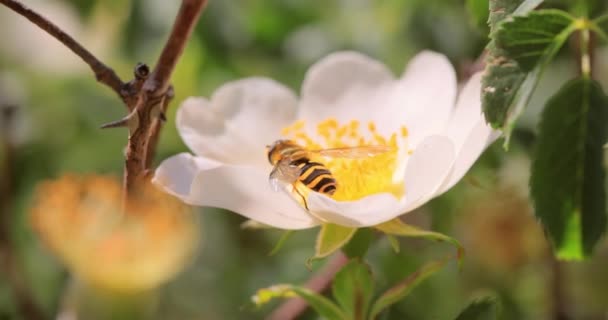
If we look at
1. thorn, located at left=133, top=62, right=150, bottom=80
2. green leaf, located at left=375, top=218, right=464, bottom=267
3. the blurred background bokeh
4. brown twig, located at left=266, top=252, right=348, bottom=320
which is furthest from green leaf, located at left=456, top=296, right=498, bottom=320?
the blurred background bokeh

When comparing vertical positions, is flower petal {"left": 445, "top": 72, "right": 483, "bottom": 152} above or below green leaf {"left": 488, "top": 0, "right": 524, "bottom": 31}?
below

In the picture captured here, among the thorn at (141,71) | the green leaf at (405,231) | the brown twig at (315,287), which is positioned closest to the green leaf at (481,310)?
the green leaf at (405,231)

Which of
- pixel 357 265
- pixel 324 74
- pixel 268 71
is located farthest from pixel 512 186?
pixel 357 265

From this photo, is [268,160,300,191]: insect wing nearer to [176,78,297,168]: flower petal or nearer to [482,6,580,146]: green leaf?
[176,78,297,168]: flower petal

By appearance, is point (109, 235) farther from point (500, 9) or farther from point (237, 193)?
point (500, 9)

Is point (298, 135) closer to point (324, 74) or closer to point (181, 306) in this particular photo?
point (324, 74)

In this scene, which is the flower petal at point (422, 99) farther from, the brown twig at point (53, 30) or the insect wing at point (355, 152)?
the brown twig at point (53, 30)
